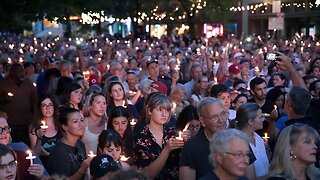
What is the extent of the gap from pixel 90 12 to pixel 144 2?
75.2ft

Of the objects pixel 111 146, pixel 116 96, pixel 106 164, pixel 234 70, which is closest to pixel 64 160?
pixel 111 146

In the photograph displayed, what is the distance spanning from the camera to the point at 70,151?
6.20m

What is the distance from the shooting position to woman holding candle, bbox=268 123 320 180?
5.02m

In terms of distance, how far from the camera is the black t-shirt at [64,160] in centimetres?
598

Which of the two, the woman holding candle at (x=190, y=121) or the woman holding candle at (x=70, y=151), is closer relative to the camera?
the woman holding candle at (x=70, y=151)

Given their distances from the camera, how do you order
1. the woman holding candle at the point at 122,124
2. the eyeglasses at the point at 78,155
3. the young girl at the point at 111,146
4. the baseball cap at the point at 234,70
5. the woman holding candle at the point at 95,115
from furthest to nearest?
the baseball cap at the point at 234,70
the woman holding candle at the point at 95,115
the woman holding candle at the point at 122,124
the eyeglasses at the point at 78,155
the young girl at the point at 111,146

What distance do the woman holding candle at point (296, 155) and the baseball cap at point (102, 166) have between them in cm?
123

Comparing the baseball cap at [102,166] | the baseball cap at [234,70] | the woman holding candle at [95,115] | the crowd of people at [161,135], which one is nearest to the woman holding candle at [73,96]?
the crowd of people at [161,135]

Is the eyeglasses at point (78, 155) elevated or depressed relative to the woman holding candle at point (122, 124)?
depressed

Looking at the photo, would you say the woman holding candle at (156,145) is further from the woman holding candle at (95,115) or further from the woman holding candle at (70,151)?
the woman holding candle at (95,115)

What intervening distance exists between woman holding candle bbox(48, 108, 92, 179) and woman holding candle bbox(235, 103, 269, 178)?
1.52 m

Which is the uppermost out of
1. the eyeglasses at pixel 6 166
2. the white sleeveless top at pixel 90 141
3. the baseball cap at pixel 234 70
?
the baseball cap at pixel 234 70

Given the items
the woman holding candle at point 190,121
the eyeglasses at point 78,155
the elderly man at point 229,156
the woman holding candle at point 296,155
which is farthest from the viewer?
the woman holding candle at point 190,121

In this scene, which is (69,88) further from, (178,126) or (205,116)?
(205,116)
